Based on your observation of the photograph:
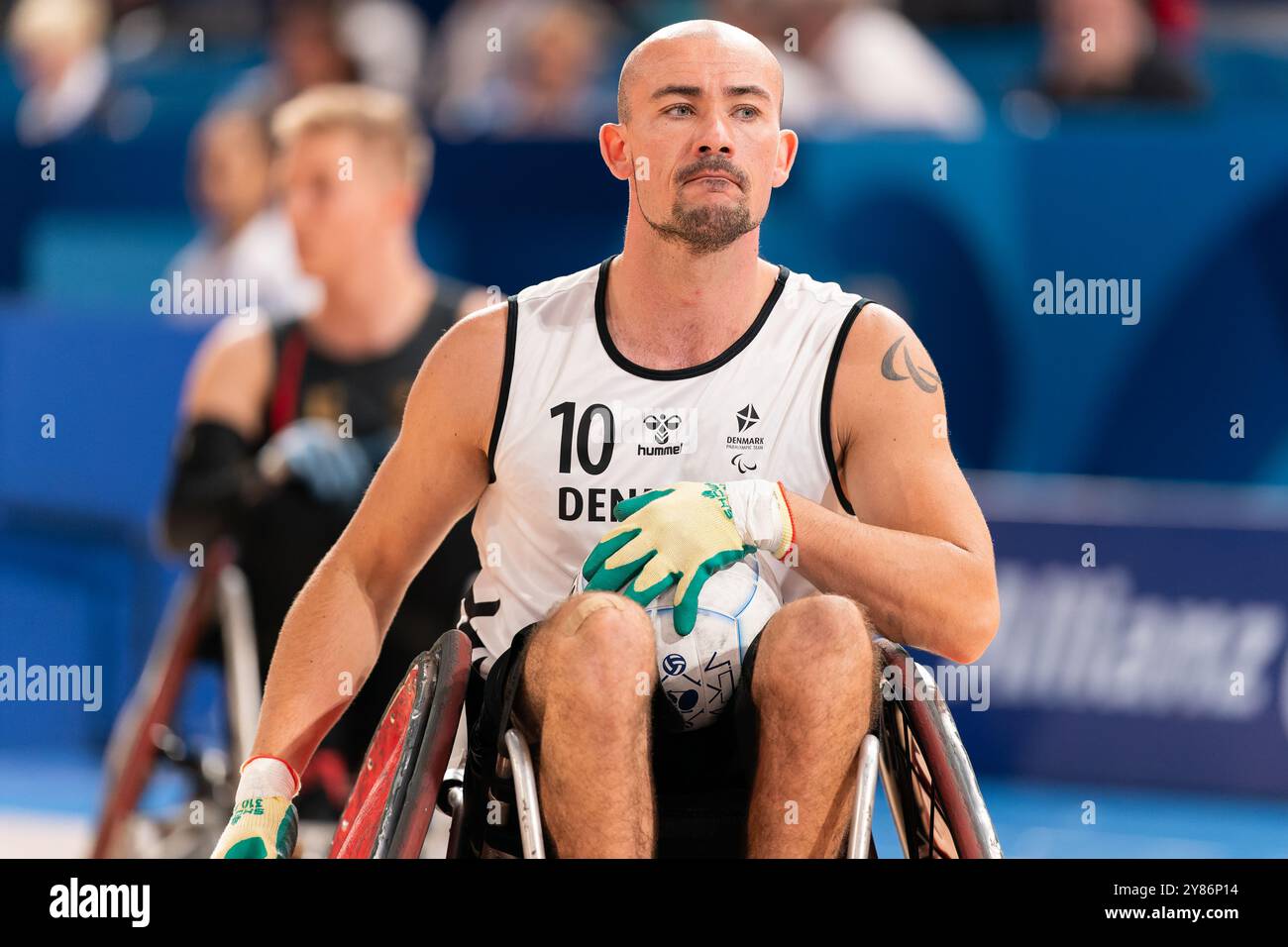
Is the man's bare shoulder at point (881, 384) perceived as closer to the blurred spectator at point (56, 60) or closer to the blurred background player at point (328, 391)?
the blurred background player at point (328, 391)

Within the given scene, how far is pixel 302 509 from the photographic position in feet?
18.2

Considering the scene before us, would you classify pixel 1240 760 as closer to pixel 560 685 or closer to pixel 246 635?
pixel 246 635

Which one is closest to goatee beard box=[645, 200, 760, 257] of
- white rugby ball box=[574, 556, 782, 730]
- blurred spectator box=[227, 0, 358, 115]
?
white rugby ball box=[574, 556, 782, 730]

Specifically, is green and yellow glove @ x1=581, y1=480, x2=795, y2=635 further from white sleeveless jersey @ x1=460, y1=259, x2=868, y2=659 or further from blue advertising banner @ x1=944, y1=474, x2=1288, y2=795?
blue advertising banner @ x1=944, y1=474, x2=1288, y2=795

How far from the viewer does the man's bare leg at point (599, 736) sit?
274 centimetres

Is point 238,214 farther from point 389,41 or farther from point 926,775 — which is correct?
point 926,775

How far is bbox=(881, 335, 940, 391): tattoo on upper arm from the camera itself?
319 cm

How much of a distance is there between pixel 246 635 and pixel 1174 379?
142 inches

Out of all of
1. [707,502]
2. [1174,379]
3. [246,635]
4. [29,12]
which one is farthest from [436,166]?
[707,502]

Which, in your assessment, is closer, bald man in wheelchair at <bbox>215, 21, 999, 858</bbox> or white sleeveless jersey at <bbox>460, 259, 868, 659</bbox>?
bald man in wheelchair at <bbox>215, 21, 999, 858</bbox>

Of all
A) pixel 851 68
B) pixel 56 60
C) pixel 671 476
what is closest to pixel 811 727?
pixel 671 476

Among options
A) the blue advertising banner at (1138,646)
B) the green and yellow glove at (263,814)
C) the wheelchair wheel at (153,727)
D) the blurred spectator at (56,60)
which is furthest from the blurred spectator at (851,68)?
the green and yellow glove at (263,814)

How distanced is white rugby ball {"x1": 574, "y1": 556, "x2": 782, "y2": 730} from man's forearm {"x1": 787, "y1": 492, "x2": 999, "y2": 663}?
5.1 inches
